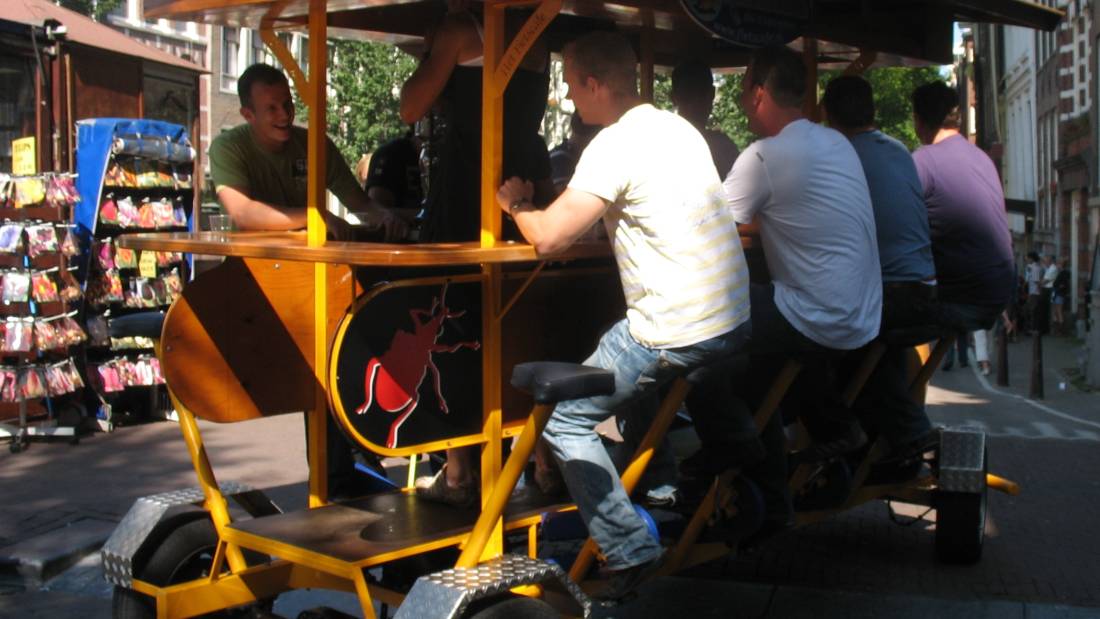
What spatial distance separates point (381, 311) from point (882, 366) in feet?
9.06

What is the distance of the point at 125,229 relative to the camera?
33.5ft

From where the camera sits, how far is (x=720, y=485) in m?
4.96

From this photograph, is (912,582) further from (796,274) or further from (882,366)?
(796,274)

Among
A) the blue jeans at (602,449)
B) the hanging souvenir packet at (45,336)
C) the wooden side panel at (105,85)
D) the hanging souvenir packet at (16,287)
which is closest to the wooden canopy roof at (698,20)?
the blue jeans at (602,449)

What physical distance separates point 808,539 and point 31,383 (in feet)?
18.1

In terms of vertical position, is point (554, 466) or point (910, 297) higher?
point (910, 297)

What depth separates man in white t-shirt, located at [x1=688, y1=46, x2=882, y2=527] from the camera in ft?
16.4

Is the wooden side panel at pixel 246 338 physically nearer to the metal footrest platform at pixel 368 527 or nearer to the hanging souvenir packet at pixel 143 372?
the metal footrest platform at pixel 368 527

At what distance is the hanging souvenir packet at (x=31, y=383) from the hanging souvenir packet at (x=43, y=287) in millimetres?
494

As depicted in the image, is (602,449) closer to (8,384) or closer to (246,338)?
(246,338)

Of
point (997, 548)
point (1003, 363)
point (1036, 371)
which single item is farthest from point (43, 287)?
point (1003, 363)

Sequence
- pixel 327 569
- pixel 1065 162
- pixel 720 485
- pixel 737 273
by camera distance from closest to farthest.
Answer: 1. pixel 327 569
2. pixel 737 273
3. pixel 720 485
4. pixel 1065 162

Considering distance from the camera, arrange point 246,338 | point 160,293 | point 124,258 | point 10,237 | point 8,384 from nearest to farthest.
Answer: point 246,338, point 10,237, point 8,384, point 124,258, point 160,293

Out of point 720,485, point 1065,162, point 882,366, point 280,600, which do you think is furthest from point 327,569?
point 1065,162
